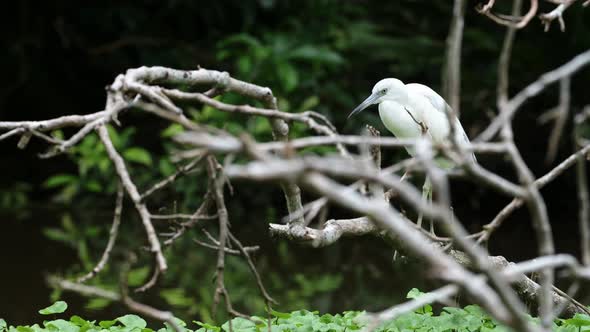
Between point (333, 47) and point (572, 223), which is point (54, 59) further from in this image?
point (572, 223)

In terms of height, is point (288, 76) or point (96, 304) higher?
point (288, 76)

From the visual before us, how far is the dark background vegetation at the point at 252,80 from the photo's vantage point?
6.19 m

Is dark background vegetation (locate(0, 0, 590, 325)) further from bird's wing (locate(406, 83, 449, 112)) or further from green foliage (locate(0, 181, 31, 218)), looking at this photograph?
bird's wing (locate(406, 83, 449, 112))

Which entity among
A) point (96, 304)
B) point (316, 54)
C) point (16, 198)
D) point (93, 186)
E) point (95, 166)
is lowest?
point (96, 304)

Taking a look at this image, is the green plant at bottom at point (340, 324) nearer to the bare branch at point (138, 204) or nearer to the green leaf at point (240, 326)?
the green leaf at point (240, 326)

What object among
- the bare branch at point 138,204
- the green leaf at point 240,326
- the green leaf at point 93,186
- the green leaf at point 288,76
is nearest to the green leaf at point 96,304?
the green leaf at point 240,326

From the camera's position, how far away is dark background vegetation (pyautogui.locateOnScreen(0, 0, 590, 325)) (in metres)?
6.19

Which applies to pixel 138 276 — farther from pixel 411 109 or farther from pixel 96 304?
pixel 411 109

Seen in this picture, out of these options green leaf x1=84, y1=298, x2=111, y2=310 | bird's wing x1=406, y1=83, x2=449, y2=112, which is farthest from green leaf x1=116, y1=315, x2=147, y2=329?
green leaf x1=84, y1=298, x2=111, y2=310

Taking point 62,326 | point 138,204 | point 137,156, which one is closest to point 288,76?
point 137,156

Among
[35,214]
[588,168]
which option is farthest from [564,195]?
[35,214]

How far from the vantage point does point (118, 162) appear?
170cm

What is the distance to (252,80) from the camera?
7250 millimetres

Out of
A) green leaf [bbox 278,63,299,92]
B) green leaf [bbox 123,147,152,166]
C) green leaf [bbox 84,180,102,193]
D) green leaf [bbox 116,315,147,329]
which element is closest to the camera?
green leaf [bbox 116,315,147,329]
